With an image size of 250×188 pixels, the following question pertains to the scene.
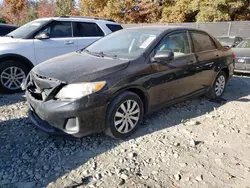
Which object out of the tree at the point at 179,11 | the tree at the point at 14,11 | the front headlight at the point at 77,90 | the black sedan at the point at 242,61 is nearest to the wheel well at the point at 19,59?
the front headlight at the point at 77,90

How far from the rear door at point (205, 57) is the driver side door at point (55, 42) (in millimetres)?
2980

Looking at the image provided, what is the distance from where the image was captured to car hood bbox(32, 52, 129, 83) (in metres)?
3.08

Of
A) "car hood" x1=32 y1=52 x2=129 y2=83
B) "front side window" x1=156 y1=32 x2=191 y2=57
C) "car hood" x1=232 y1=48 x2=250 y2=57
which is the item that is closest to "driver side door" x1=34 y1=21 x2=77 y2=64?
"car hood" x1=32 y1=52 x2=129 y2=83

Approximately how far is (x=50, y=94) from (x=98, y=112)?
0.63 metres

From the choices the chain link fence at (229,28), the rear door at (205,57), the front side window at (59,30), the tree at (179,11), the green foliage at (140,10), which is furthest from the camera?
the tree at (179,11)

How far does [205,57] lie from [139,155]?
8.11 ft

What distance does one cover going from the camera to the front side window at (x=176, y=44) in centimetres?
387

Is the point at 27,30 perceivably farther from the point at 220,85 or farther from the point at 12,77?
the point at 220,85

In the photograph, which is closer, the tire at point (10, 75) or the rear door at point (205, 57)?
the rear door at point (205, 57)

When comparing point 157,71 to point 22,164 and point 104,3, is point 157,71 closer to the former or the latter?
point 22,164

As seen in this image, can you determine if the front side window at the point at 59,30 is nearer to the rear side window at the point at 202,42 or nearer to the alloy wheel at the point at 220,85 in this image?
the rear side window at the point at 202,42

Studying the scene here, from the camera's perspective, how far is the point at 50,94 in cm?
302

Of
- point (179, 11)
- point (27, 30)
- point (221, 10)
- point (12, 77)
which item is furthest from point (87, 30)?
point (179, 11)

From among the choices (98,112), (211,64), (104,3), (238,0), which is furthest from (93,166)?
(104,3)
